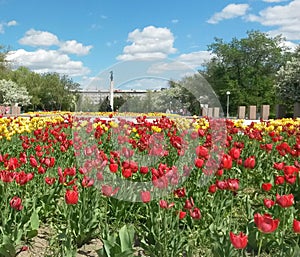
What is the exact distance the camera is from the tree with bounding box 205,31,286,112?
48656 millimetres

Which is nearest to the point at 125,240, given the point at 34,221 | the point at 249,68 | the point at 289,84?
the point at 34,221

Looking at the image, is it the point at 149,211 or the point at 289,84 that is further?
the point at 289,84

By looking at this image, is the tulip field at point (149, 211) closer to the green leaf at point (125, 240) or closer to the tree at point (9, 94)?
the green leaf at point (125, 240)

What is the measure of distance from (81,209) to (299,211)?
1.74 metres

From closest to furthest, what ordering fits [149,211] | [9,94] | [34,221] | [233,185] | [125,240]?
[125,240] → [233,185] → [34,221] → [149,211] → [9,94]

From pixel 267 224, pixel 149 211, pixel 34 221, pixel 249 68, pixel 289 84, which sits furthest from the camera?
pixel 249 68

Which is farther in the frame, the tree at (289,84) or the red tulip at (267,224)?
the tree at (289,84)

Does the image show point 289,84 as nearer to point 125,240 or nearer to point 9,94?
point 9,94

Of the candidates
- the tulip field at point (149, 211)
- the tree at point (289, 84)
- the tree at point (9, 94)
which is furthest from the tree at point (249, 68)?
the tulip field at point (149, 211)

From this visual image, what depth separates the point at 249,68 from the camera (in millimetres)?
49031

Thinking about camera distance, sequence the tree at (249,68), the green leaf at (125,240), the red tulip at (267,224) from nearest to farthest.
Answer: the red tulip at (267,224), the green leaf at (125,240), the tree at (249,68)

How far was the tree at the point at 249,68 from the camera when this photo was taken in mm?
48656

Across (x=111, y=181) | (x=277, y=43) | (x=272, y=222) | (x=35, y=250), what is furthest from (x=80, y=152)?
(x=277, y=43)

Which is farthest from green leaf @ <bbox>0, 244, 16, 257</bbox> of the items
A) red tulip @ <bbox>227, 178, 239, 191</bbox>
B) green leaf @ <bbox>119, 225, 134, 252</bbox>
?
red tulip @ <bbox>227, 178, 239, 191</bbox>
